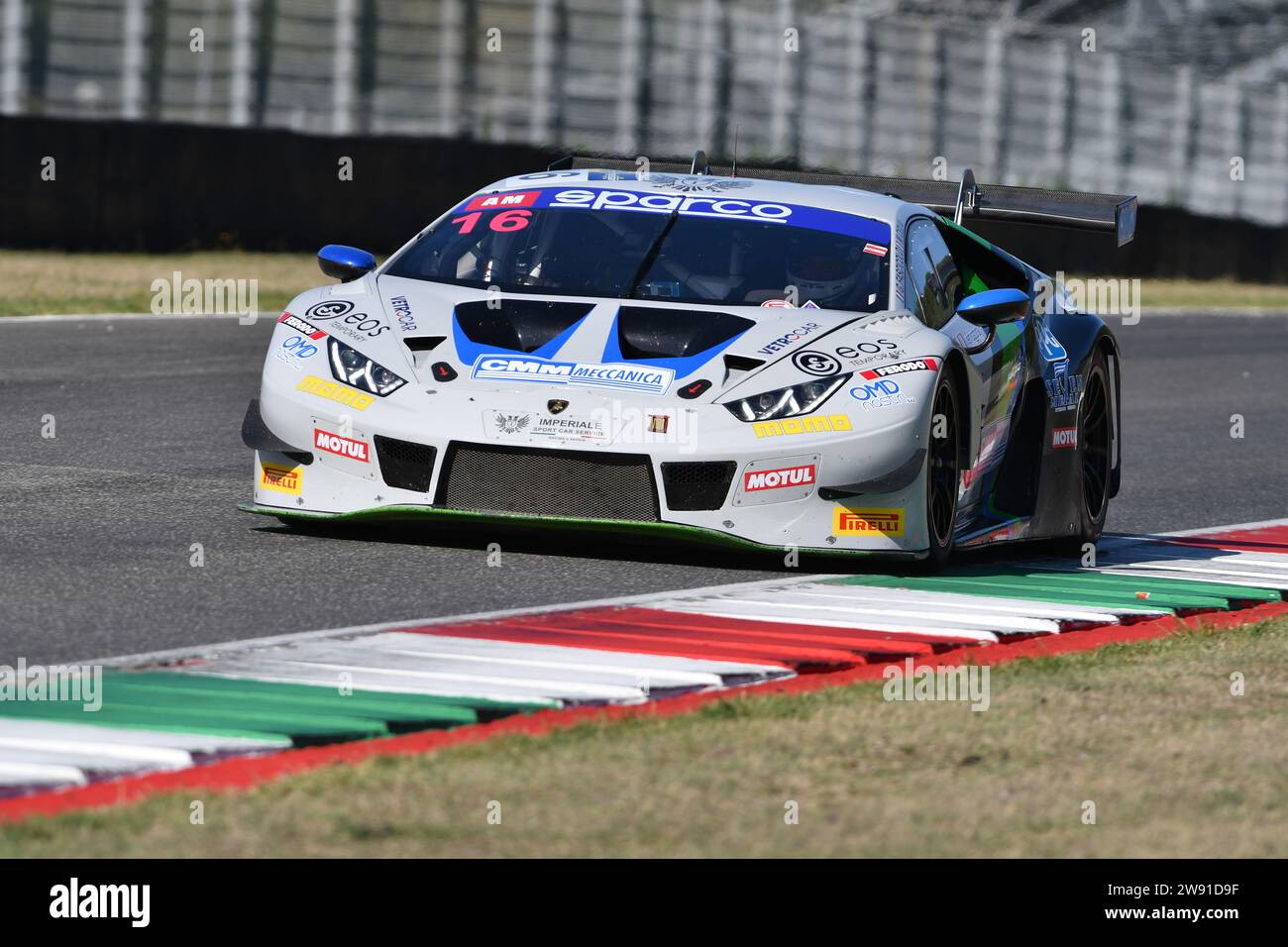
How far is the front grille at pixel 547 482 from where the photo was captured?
7.30 meters

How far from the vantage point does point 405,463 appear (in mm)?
7418

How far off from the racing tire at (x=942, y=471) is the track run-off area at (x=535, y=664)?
0.13 m

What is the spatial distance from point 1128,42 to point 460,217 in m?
31.8

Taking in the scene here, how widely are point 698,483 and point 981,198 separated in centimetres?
294

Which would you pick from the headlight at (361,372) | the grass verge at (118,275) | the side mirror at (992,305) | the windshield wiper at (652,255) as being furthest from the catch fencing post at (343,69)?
the headlight at (361,372)

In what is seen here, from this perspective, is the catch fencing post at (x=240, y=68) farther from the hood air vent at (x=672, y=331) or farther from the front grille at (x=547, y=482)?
the front grille at (x=547, y=482)

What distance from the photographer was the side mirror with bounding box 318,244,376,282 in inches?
328

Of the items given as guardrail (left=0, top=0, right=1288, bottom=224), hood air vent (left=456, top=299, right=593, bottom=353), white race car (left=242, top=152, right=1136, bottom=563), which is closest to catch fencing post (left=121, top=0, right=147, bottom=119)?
guardrail (left=0, top=0, right=1288, bottom=224)

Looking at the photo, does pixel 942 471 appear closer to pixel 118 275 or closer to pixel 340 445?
pixel 340 445

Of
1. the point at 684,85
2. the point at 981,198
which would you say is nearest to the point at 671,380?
the point at 981,198

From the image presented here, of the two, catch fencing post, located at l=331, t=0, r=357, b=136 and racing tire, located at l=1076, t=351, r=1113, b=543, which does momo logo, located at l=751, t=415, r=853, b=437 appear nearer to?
racing tire, located at l=1076, t=351, r=1113, b=543

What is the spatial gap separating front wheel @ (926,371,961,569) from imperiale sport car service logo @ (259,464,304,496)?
2.06m

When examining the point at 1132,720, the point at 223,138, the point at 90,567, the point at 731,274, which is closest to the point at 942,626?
the point at 1132,720

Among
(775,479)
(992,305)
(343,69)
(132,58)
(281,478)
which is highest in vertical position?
(992,305)
